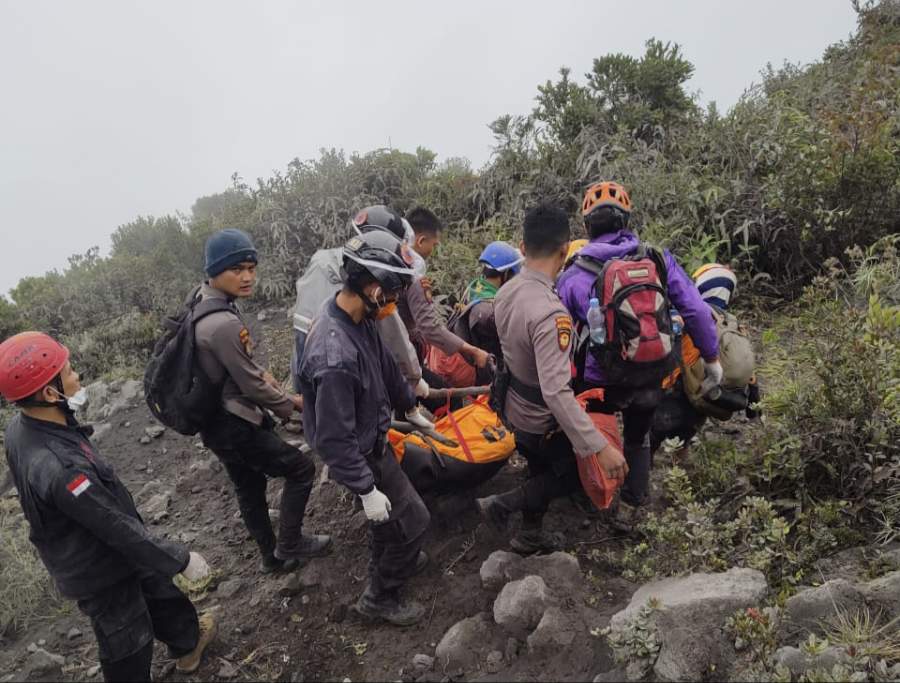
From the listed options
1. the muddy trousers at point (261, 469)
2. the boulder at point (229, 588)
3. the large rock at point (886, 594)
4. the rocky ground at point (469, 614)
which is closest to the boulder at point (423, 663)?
the rocky ground at point (469, 614)

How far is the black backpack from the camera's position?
3238 millimetres

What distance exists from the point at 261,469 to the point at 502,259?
7.65 feet

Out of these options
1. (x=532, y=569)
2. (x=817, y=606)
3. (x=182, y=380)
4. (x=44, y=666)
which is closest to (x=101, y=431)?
(x=44, y=666)

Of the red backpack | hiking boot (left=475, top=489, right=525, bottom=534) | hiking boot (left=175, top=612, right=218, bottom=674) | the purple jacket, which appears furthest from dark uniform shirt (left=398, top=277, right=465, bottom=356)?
hiking boot (left=175, top=612, right=218, bottom=674)

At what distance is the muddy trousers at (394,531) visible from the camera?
314cm

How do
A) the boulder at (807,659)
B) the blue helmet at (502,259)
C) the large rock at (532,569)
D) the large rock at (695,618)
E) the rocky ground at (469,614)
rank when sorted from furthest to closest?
the blue helmet at (502,259) < the large rock at (532,569) < the rocky ground at (469,614) < the large rock at (695,618) < the boulder at (807,659)

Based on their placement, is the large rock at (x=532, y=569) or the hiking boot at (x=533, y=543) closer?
the large rock at (x=532, y=569)

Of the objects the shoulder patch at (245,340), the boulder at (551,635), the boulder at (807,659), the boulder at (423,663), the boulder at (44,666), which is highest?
the shoulder patch at (245,340)

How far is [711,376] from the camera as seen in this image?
365 centimetres

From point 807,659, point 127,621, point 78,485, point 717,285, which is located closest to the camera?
point 807,659

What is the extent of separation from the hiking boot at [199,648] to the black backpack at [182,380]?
1.16 m

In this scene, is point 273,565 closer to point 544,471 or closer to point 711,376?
point 544,471

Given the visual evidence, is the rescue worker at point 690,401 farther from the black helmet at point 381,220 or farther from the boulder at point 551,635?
the black helmet at point 381,220

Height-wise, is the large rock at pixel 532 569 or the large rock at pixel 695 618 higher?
the large rock at pixel 695 618
